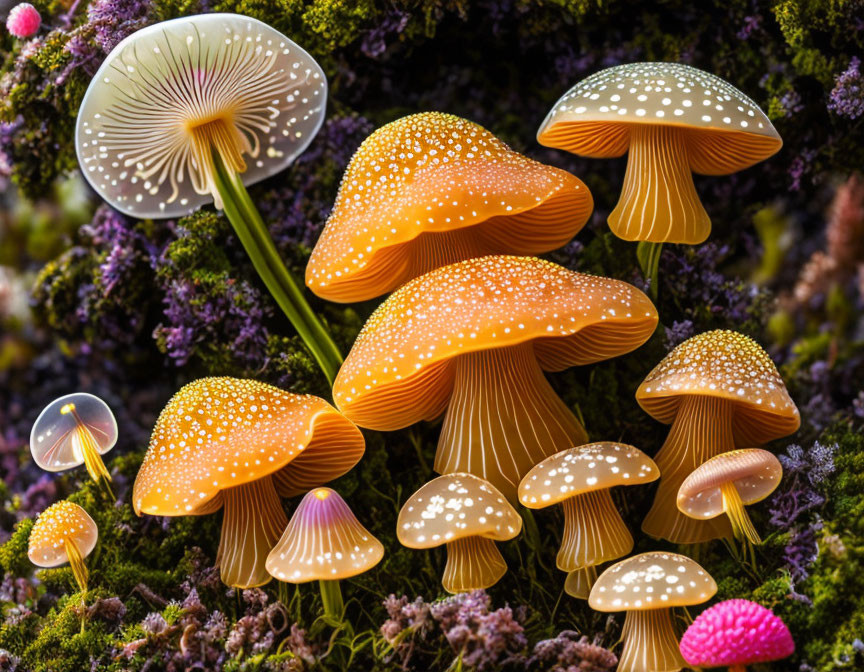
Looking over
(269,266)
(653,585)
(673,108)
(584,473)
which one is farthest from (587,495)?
(269,266)

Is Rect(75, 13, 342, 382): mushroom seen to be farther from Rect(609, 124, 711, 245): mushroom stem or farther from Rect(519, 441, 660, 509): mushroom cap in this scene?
Rect(609, 124, 711, 245): mushroom stem

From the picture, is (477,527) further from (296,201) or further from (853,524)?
(296,201)

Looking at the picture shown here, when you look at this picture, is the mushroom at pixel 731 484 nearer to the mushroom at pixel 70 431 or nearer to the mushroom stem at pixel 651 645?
the mushroom stem at pixel 651 645

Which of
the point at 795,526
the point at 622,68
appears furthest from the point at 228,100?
the point at 795,526

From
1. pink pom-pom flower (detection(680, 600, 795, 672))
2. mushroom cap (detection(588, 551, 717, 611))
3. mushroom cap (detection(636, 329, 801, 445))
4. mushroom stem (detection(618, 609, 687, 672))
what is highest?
mushroom cap (detection(636, 329, 801, 445))

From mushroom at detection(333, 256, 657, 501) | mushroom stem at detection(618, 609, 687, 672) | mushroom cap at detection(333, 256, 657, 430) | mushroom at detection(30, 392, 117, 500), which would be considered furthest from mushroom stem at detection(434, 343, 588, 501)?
mushroom at detection(30, 392, 117, 500)

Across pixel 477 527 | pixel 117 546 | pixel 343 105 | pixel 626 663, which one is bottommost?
pixel 626 663

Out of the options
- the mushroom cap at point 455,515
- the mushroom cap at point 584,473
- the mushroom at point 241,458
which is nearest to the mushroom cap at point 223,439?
the mushroom at point 241,458
